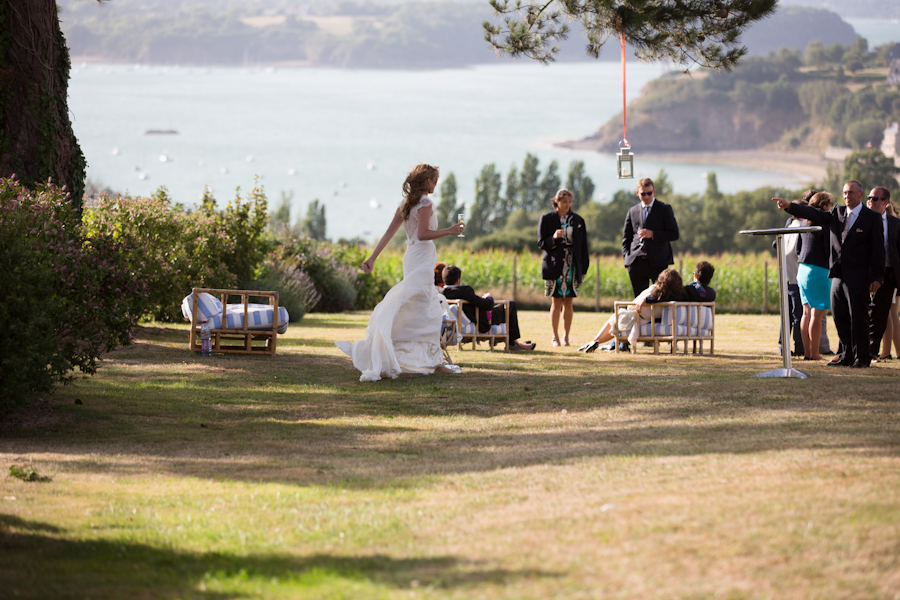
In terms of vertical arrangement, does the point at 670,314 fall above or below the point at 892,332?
above

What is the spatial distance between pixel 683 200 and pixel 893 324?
72.9 m

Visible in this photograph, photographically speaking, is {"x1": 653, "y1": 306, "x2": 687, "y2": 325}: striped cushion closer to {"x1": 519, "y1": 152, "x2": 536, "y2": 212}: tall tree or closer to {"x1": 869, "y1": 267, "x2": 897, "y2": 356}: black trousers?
{"x1": 869, "y1": 267, "x2": 897, "y2": 356}: black trousers

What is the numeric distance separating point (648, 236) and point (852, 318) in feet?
9.51

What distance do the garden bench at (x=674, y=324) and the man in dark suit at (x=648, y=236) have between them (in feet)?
2.16

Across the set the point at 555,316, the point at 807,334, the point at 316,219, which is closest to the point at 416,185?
the point at 555,316

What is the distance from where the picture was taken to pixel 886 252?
919 cm

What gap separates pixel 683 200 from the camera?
8081 centimetres

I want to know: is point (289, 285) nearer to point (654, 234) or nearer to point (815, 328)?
point (654, 234)

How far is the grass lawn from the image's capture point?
3.48 meters

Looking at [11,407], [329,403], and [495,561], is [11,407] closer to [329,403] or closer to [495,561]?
[329,403]

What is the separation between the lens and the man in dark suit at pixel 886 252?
9.17m

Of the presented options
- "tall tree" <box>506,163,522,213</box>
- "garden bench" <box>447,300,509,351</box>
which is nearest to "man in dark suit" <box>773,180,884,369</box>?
"garden bench" <box>447,300,509,351</box>

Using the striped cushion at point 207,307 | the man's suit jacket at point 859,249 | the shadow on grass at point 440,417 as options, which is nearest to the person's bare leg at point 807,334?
the shadow on grass at point 440,417

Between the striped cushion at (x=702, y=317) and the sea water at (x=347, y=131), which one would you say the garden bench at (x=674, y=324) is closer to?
the striped cushion at (x=702, y=317)
